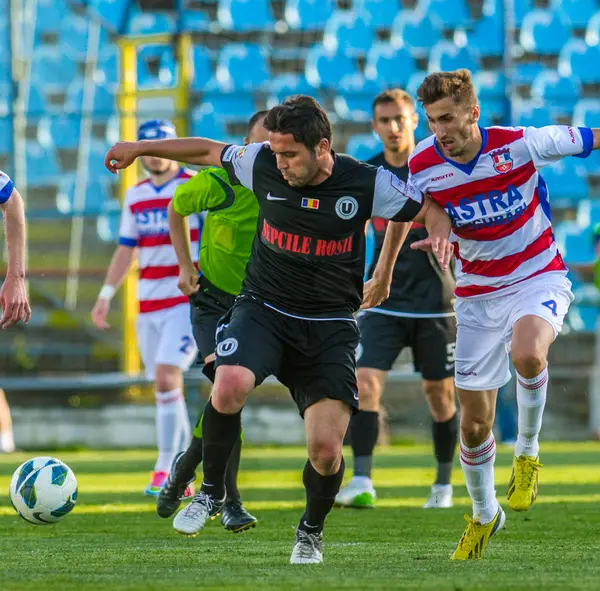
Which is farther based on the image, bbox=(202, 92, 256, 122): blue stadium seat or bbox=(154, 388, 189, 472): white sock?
bbox=(202, 92, 256, 122): blue stadium seat

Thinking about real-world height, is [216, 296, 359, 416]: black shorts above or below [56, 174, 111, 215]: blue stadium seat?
above

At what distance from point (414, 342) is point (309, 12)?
952 centimetres

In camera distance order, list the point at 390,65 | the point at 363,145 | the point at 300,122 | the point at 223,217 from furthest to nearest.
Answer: the point at 390,65, the point at 363,145, the point at 223,217, the point at 300,122

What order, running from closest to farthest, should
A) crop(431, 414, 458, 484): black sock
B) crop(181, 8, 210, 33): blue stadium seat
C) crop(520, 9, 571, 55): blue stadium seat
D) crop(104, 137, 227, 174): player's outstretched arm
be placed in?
crop(104, 137, 227, 174): player's outstretched arm, crop(431, 414, 458, 484): black sock, crop(181, 8, 210, 33): blue stadium seat, crop(520, 9, 571, 55): blue stadium seat

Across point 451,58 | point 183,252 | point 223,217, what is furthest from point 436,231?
point 451,58

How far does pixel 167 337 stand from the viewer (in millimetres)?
8578

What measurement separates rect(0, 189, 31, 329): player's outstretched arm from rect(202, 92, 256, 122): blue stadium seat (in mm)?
8833

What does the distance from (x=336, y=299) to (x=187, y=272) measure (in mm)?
1646

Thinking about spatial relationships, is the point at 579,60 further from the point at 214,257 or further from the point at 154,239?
the point at 214,257

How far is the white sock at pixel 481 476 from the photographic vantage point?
537 centimetres

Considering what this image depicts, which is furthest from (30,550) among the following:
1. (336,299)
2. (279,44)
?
(279,44)

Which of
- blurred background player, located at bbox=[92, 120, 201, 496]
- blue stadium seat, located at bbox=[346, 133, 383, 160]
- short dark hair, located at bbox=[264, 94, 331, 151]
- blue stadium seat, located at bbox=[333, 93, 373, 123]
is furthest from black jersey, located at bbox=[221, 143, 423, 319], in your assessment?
blue stadium seat, located at bbox=[346, 133, 383, 160]

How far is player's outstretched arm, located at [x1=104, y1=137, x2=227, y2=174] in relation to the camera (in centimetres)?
497

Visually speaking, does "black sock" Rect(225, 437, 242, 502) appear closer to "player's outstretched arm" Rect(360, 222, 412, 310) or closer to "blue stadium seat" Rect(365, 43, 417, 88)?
"player's outstretched arm" Rect(360, 222, 412, 310)
